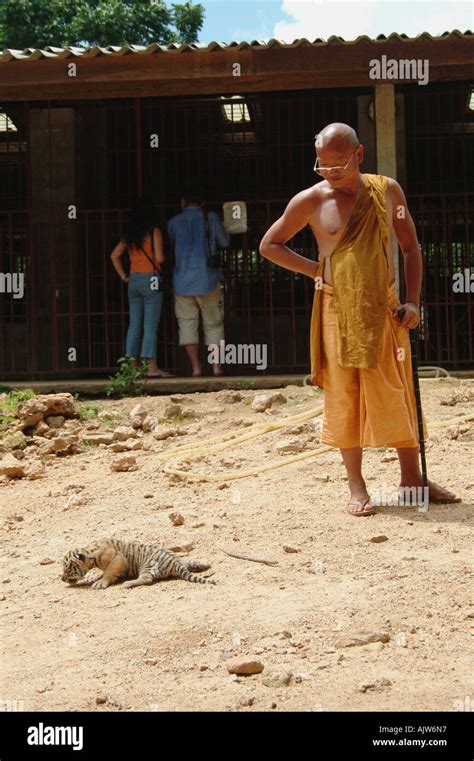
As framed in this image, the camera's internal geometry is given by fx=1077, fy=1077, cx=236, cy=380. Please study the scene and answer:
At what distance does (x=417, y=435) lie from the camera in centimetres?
538

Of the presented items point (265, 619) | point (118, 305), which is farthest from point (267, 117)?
point (265, 619)

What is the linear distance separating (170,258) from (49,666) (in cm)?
734

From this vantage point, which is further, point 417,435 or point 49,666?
point 417,435

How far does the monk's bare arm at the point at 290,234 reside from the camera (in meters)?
5.32

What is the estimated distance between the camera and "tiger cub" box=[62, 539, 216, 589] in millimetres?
4895

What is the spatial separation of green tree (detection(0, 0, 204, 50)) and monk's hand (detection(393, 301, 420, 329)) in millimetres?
21068

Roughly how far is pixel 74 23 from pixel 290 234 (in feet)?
69.7

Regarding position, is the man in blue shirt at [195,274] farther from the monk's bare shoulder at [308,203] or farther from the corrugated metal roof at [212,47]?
the monk's bare shoulder at [308,203]

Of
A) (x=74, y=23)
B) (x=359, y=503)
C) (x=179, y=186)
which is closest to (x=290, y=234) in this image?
(x=359, y=503)

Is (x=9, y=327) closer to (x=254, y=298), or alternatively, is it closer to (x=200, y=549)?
(x=254, y=298)

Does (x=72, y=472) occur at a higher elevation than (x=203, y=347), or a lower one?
lower

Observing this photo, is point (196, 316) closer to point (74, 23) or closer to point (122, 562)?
point (122, 562)

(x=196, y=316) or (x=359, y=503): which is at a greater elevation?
(x=196, y=316)

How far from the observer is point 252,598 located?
14.6 feet
